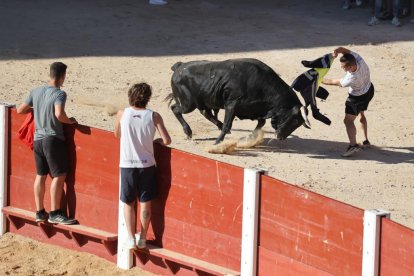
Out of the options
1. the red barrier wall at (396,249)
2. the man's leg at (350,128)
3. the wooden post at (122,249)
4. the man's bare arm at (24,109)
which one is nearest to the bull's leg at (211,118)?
the man's leg at (350,128)

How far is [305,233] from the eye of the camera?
769 cm

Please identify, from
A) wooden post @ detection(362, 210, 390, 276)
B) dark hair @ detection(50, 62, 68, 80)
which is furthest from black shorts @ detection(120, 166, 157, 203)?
wooden post @ detection(362, 210, 390, 276)

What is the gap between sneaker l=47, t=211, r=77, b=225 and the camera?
30.0 feet

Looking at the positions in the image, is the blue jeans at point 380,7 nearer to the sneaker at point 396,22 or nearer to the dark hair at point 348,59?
the sneaker at point 396,22

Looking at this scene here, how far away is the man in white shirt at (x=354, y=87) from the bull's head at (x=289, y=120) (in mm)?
434

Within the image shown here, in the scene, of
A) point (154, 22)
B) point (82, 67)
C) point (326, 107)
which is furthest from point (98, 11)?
point (326, 107)

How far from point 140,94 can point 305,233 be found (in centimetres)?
153

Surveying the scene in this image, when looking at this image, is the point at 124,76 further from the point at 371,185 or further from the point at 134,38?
the point at 371,185

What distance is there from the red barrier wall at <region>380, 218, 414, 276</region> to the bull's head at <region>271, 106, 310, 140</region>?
4902mm

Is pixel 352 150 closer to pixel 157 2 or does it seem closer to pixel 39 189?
pixel 39 189

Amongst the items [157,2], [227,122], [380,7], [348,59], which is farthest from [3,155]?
[157,2]

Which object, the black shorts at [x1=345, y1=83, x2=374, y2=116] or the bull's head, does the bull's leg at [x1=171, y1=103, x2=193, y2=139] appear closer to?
the bull's head

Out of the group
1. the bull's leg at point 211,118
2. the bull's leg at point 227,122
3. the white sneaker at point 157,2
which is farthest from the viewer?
the white sneaker at point 157,2

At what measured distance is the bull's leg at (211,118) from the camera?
12.3 metres
